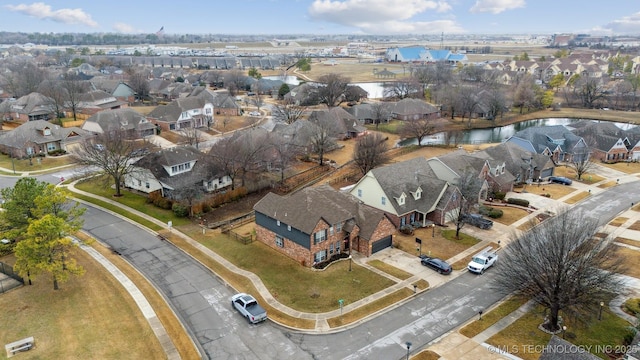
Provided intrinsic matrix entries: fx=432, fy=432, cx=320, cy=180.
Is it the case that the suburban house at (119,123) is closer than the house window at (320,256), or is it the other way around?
the house window at (320,256)

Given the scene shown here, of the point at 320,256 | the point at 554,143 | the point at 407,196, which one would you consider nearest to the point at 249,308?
the point at 320,256

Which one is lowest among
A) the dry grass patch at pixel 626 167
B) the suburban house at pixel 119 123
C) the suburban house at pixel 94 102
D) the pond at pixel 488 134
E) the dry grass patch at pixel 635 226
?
the dry grass patch at pixel 635 226

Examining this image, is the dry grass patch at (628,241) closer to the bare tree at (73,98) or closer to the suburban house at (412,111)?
the suburban house at (412,111)

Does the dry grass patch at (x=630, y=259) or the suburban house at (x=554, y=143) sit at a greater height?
the suburban house at (x=554, y=143)

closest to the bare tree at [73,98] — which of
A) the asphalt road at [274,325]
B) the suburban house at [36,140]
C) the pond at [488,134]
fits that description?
the suburban house at [36,140]

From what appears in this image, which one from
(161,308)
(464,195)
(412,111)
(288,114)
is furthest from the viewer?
(412,111)

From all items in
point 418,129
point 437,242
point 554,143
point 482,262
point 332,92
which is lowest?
point 437,242

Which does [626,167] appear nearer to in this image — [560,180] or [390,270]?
[560,180]
